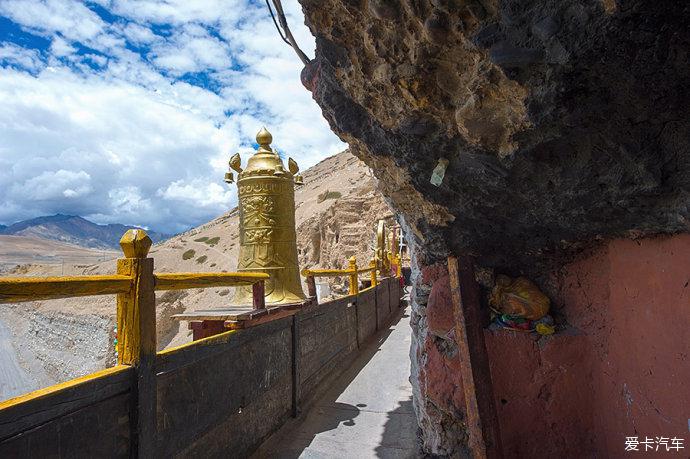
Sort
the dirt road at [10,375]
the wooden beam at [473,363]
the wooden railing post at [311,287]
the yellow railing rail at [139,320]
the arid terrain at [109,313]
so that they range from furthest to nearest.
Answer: the arid terrain at [109,313], the dirt road at [10,375], the wooden railing post at [311,287], the wooden beam at [473,363], the yellow railing rail at [139,320]

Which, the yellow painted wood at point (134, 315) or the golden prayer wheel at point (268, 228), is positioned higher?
the golden prayer wheel at point (268, 228)

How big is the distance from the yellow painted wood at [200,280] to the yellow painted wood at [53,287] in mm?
371

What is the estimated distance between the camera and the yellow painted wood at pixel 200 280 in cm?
267

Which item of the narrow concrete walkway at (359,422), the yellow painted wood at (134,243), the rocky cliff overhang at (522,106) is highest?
the rocky cliff overhang at (522,106)

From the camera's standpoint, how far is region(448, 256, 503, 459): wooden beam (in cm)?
280

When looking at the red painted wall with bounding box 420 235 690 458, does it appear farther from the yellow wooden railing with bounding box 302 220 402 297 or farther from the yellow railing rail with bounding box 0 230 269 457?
the yellow wooden railing with bounding box 302 220 402 297

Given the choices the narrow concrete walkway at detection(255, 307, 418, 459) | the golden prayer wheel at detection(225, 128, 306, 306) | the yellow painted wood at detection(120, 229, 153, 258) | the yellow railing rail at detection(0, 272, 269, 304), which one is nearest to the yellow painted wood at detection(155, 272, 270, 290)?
the yellow railing rail at detection(0, 272, 269, 304)

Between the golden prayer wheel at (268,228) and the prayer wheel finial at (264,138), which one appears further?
the prayer wheel finial at (264,138)

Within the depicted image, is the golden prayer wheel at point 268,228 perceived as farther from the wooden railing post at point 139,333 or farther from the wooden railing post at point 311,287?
the wooden railing post at point 139,333

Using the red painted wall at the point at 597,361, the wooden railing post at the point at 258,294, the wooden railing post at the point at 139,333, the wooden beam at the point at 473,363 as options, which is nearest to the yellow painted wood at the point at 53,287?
the wooden railing post at the point at 139,333

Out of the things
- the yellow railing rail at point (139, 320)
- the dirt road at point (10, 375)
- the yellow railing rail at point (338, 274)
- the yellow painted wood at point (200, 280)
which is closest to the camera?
the yellow railing rail at point (139, 320)

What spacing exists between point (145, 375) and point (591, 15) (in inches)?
109

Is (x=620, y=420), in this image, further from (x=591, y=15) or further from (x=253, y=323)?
(x=253, y=323)

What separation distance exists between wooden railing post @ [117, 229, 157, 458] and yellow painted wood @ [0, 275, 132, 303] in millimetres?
106
